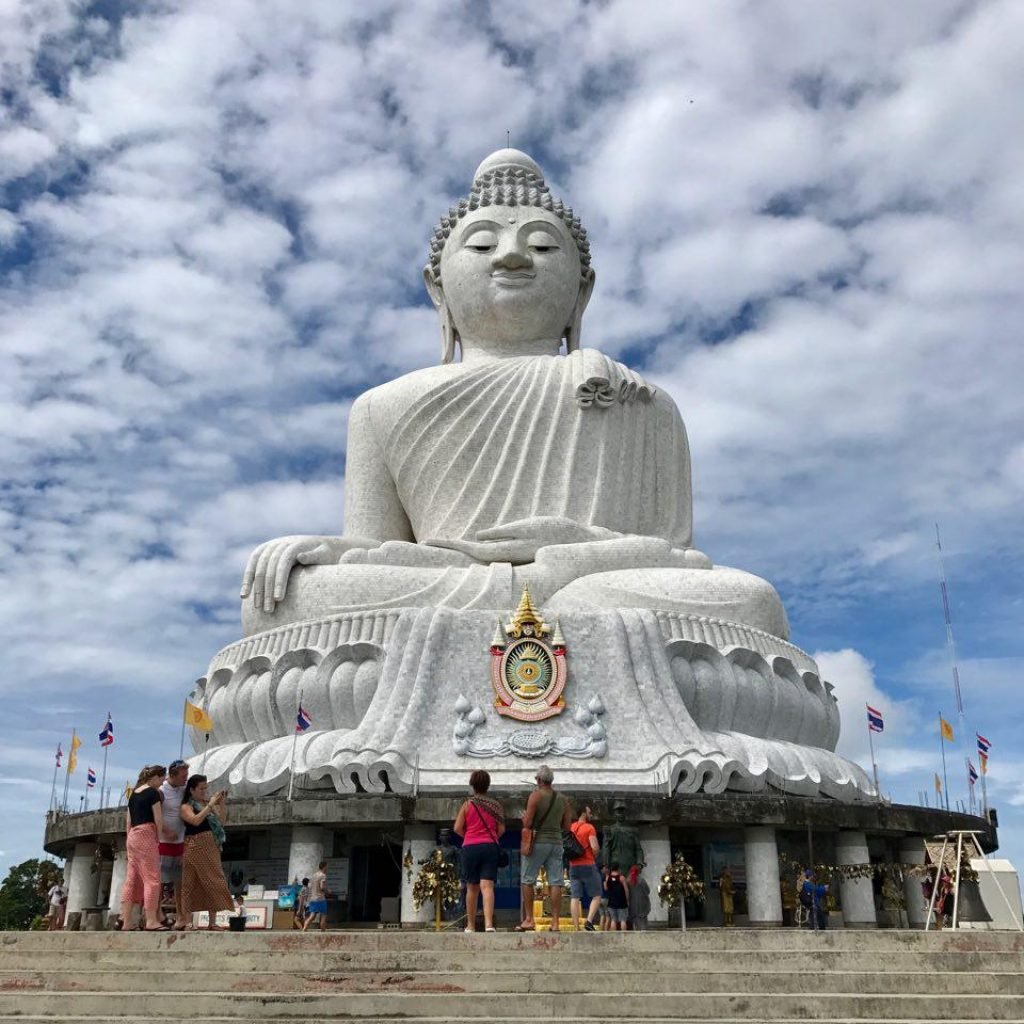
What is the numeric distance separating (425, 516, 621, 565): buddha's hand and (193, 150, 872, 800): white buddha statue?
3 centimetres

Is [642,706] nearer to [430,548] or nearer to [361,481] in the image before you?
[430,548]

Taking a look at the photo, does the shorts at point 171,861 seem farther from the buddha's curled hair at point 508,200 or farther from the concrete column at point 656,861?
the buddha's curled hair at point 508,200

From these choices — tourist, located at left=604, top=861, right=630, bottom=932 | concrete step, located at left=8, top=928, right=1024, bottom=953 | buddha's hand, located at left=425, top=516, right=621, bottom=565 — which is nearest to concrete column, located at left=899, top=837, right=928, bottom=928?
buddha's hand, located at left=425, top=516, right=621, bottom=565

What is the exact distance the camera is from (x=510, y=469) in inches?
677

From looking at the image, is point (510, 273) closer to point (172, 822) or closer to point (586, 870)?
point (586, 870)

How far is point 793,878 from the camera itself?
543 inches

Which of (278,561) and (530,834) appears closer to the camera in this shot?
(530,834)

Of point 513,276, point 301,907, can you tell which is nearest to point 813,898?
point 301,907

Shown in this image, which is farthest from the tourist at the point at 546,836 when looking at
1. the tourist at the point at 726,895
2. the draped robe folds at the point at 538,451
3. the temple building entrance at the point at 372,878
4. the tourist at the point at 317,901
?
the draped robe folds at the point at 538,451

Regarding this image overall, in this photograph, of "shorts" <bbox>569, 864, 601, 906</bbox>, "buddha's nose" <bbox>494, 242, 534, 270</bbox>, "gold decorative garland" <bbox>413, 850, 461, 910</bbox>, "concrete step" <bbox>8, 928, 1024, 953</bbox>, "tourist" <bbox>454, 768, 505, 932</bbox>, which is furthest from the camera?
"buddha's nose" <bbox>494, 242, 534, 270</bbox>

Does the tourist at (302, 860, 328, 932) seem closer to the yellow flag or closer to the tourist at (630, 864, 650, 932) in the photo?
the tourist at (630, 864, 650, 932)

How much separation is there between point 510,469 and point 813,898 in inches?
305

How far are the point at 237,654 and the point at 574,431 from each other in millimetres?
5815

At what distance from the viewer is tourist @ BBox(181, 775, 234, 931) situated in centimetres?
744
